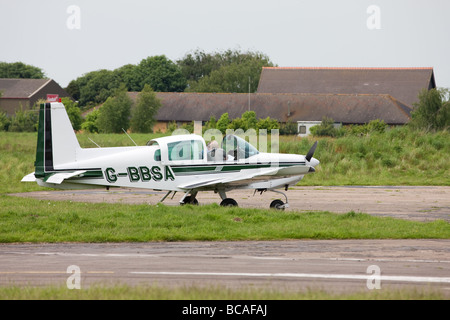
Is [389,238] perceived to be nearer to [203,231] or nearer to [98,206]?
[203,231]

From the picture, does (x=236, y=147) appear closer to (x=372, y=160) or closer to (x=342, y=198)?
(x=342, y=198)

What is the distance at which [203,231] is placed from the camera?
1413cm

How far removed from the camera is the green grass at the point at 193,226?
13.8 m

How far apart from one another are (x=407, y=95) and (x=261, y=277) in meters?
78.9

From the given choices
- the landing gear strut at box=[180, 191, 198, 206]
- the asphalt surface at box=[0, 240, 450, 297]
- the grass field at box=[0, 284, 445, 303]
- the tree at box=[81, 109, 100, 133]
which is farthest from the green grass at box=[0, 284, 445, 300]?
the tree at box=[81, 109, 100, 133]

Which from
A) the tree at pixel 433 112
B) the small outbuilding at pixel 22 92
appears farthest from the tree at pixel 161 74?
the tree at pixel 433 112

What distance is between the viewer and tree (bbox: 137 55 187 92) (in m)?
114

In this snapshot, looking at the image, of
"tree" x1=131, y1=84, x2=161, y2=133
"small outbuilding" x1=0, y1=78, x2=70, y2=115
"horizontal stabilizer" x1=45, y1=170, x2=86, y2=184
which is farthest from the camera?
"small outbuilding" x1=0, y1=78, x2=70, y2=115

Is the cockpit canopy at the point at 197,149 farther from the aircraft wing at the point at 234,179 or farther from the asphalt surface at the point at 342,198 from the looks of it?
the asphalt surface at the point at 342,198

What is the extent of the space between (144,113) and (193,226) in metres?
57.0

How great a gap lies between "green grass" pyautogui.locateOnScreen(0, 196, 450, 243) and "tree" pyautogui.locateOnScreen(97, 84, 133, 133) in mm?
49644

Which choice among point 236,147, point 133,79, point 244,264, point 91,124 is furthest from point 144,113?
point 244,264

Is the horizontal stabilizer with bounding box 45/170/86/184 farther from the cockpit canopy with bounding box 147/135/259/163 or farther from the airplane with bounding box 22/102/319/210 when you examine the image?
the cockpit canopy with bounding box 147/135/259/163

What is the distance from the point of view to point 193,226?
14.6m
